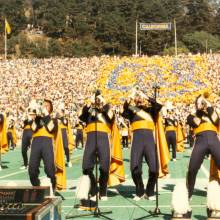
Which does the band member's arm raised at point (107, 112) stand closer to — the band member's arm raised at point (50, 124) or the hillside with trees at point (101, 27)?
the band member's arm raised at point (50, 124)

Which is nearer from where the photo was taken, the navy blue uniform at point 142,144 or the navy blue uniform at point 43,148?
the navy blue uniform at point 43,148

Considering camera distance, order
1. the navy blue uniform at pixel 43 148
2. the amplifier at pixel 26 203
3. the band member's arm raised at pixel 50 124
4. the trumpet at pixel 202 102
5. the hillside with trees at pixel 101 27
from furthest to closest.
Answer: the hillside with trees at pixel 101 27
the band member's arm raised at pixel 50 124
the navy blue uniform at pixel 43 148
the trumpet at pixel 202 102
the amplifier at pixel 26 203

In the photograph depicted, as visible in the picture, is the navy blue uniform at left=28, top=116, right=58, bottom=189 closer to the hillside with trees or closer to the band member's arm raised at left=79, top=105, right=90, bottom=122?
the band member's arm raised at left=79, top=105, right=90, bottom=122

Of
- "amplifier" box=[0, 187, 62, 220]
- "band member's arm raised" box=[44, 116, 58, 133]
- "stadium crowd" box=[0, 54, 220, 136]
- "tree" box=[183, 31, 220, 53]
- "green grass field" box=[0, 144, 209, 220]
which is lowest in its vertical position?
"green grass field" box=[0, 144, 209, 220]

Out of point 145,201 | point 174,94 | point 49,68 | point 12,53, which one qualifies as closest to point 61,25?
point 12,53

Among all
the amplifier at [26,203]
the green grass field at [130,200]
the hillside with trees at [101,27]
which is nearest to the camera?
the amplifier at [26,203]

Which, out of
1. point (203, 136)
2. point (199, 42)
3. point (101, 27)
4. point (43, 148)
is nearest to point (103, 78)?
point (101, 27)

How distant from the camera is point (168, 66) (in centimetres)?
5906

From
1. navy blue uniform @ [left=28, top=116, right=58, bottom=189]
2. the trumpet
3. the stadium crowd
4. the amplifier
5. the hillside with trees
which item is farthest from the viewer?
the hillside with trees

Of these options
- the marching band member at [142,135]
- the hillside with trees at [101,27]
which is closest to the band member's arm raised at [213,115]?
Result: the marching band member at [142,135]

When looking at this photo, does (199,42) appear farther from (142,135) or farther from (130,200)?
(130,200)

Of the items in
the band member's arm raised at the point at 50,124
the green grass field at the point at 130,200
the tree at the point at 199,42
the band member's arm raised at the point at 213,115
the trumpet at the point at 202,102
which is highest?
the tree at the point at 199,42

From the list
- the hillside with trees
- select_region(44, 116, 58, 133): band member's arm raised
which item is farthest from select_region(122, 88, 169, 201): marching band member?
the hillside with trees

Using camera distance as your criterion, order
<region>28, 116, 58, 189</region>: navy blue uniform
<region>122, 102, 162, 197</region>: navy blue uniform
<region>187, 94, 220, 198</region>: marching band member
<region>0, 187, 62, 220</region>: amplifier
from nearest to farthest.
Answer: <region>0, 187, 62, 220</region>: amplifier
<region>187, 94, 220, 198</region>: marching band member
<region>28, 116, 58, 189</region>: navy blue uniform
<region>122, 102, 162, 197</region>: navy blue uniform
